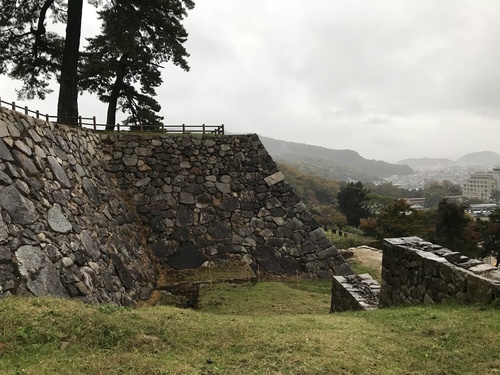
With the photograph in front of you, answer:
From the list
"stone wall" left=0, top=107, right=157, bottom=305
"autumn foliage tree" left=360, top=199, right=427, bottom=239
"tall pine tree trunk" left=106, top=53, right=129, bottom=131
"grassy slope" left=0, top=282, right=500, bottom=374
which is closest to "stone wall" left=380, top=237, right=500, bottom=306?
"grassy slope" left=0, top=282, right=500, bottom=374

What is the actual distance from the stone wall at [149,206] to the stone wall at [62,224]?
34 millimetres

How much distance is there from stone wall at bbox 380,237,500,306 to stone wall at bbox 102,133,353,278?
5.55 meters

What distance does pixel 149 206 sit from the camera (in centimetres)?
1293

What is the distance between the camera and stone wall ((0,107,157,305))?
20.8 feet

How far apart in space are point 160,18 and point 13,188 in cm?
980

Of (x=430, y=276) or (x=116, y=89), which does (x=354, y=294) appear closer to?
(x=430, y=276)

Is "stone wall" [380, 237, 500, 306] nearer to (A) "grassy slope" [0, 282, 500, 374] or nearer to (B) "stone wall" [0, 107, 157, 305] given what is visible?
(A) "grassy slope" [0, 282, 500, 374]

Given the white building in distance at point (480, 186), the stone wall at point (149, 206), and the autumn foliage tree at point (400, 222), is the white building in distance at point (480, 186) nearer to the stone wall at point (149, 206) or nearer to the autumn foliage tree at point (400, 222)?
the autumn foliage tree at point (400, 222)

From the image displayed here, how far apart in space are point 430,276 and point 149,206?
951 centimetres

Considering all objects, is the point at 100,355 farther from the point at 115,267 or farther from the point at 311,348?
the point at 115,267

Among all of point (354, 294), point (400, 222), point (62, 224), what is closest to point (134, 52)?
point (62, 224)

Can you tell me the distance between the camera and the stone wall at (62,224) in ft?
20.8

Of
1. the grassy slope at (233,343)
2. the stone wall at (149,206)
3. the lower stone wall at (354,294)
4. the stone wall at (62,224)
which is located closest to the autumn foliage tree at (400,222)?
the stone wall at (149,206)

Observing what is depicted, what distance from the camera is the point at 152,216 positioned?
42.1 ft
